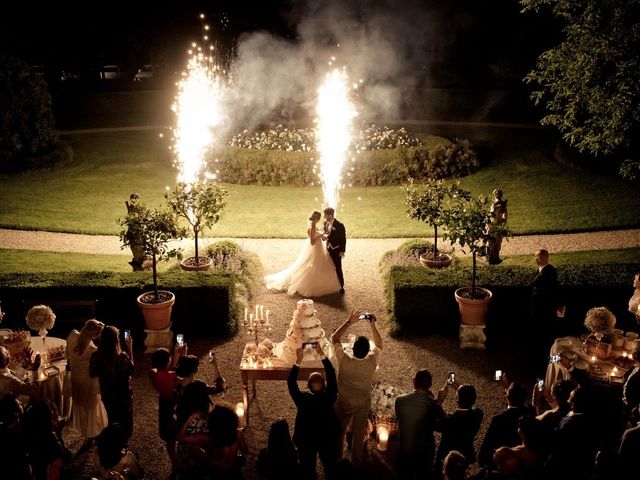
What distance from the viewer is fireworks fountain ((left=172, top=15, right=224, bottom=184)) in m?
28.3

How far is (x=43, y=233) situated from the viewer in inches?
786

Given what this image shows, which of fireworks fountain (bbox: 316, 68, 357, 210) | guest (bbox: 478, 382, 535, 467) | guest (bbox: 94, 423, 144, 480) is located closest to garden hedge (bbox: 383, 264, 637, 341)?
guest (bbox: 478, 382, 535, 467)

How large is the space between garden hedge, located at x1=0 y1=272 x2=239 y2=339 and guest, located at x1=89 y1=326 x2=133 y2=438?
3877 mm

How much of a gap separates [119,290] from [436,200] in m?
6.83

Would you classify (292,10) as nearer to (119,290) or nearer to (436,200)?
(436,200)

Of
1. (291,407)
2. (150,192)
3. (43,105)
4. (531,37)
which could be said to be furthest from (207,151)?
(531,37)

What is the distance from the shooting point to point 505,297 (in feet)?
42.5

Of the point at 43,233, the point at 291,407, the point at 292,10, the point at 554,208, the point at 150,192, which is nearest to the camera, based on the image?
the point at 291,407

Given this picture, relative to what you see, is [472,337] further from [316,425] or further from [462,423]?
[316,425]

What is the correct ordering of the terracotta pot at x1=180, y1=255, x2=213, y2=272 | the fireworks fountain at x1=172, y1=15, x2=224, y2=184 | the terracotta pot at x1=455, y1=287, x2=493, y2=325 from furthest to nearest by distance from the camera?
the fireworks fountain at x1=172, y1=15, x2=224, y2=184 → the terracotta pot at x1=180, y1=255, x2=213, y2=272 → the terracotta pot at x1=455, y1=287, x2=493, y2=325

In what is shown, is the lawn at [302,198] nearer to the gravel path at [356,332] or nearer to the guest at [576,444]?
the gravel path at [356,332]

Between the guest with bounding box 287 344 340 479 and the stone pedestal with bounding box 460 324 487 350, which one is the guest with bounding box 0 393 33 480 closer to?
the guest with bounding box 287 344 340 479

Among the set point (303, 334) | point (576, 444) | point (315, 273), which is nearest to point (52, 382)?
point (303, 334)

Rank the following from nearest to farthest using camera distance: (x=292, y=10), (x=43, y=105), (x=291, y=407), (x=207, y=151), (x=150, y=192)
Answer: (x=291, y=407) < (x=150, y=192) < (x=207, y=151) < (x=43, y=105) < (x=292, y=10)
